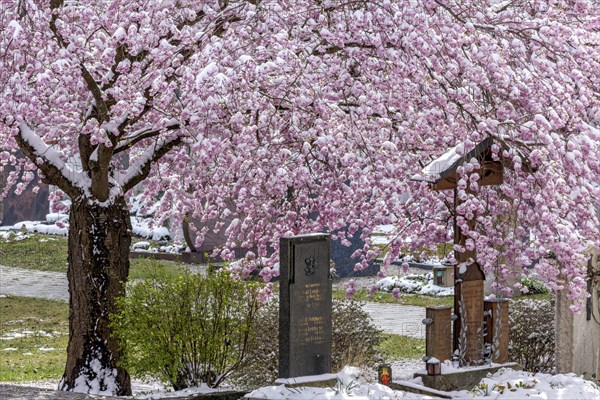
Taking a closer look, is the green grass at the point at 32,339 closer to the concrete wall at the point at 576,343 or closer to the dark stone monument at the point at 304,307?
the dark stone monument at the point at 304,307

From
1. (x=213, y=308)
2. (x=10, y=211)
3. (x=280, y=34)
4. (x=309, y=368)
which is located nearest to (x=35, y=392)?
(x=213, y=308)

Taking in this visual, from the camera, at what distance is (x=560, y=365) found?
548 inches

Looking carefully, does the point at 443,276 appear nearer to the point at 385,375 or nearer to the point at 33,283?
the point at 33,283

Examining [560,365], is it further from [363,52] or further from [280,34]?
[280,34]

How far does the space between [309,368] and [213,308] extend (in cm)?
171

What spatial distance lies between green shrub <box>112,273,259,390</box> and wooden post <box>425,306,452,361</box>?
2309 millimetres

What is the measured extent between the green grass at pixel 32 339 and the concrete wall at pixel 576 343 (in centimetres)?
755

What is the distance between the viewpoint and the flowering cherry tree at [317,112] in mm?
11938

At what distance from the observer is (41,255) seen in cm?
3150

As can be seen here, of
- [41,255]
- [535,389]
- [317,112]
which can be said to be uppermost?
[317,112]

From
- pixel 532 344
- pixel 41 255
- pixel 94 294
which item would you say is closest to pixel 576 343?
pixel 532 344

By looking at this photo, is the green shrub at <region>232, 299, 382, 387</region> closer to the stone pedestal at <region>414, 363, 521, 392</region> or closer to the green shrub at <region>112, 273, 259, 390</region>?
the green shrub at <region>112, 273, 259, 390</region>

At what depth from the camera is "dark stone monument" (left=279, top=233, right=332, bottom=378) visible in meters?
12.1

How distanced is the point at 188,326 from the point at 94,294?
5.73ft
